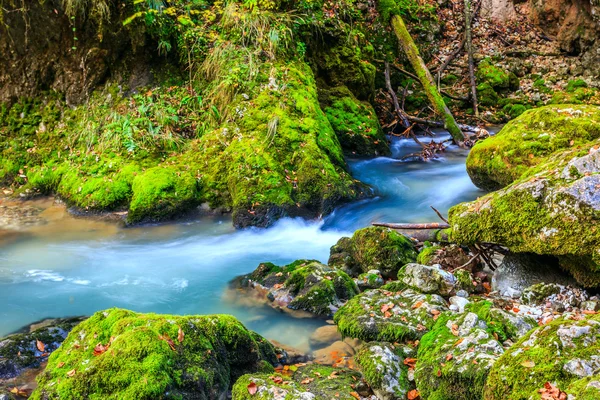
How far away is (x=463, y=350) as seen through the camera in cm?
317

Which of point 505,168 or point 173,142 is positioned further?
point 173,142

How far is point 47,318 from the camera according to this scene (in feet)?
17.4

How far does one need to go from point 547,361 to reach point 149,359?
233cm

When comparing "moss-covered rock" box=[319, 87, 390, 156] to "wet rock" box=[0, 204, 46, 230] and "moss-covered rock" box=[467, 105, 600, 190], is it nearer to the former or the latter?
"moss-covered rock" box=[467, 105, 600, 190]

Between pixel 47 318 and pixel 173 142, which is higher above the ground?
pixel 173 142

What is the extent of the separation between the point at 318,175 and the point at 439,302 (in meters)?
3.94

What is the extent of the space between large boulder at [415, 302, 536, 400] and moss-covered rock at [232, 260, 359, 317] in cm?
150

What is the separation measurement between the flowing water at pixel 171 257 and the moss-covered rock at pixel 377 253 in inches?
34.7

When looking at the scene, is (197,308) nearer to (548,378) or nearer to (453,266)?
(453,266)

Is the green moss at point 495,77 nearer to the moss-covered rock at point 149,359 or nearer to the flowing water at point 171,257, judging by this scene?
the flowing water at point 171,257

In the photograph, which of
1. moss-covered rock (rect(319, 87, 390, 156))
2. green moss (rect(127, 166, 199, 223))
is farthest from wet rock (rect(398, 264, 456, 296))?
moss-covered rock (rect(319, 87, 390, 156))

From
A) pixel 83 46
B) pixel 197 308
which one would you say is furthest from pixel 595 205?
pixel 83 46

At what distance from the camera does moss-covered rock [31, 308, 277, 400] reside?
2.99 metres

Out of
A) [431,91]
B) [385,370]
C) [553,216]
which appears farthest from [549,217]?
[431,91]
